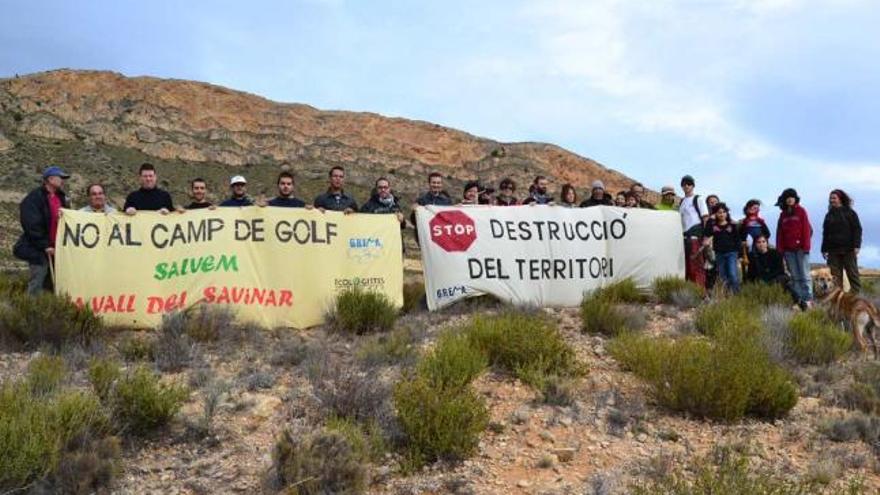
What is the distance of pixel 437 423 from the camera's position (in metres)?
5.18

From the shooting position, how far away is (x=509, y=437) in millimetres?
5699

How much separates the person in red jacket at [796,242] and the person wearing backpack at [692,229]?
118 cm

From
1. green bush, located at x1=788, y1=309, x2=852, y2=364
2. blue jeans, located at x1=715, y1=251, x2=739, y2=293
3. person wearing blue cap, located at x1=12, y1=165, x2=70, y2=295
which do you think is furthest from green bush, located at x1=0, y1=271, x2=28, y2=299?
blue jeans, located at x1=715, y1=251, x2=739, y2=293

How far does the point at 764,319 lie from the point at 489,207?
151 inches

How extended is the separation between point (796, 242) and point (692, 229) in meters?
1.59

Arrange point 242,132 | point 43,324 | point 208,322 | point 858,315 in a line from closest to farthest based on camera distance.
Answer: point 43,324
point 208,322
point 858,315
point 242,132

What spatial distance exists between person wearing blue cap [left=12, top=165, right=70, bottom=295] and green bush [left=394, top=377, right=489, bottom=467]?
214 inches

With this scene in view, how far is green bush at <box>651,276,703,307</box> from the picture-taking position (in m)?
10.5

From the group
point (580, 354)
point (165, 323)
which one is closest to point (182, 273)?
point (165, 323)

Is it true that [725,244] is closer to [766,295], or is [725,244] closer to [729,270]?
[729,270]

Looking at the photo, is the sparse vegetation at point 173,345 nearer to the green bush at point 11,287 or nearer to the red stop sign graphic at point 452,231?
the green bush at point 11,287

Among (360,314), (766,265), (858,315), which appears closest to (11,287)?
(360,314)

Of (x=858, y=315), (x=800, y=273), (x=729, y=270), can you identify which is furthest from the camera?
(x=729, y=270)

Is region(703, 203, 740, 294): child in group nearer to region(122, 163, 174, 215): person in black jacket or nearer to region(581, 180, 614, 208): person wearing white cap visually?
region(581, 180, 614, 208): person wearing white cap
